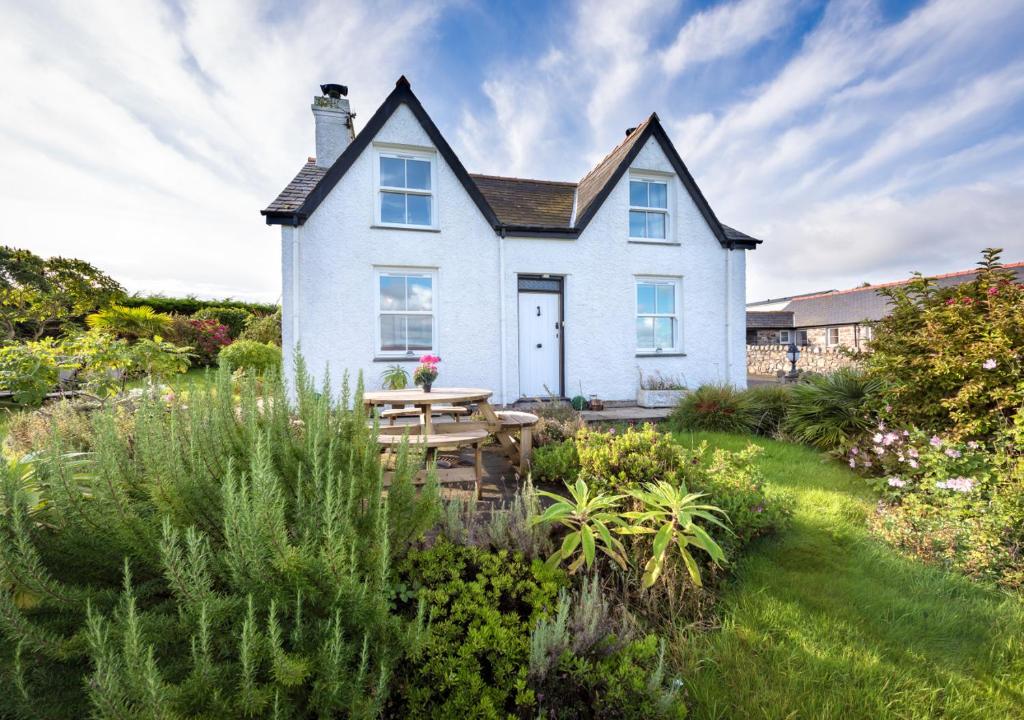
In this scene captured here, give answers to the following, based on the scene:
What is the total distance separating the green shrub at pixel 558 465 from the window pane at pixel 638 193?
7.34 m

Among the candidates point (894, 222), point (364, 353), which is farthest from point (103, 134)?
point (894, 222)

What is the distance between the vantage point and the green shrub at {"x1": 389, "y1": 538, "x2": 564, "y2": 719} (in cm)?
151

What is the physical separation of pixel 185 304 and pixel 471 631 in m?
20.2

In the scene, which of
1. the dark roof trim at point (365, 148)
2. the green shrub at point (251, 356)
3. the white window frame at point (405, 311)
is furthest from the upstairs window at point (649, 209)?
the green shrub at point (251, 356)

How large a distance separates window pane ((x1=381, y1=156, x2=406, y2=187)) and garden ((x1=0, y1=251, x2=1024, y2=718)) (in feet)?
20.6

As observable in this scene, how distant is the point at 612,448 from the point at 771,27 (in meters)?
7.71

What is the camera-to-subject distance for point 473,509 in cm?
255

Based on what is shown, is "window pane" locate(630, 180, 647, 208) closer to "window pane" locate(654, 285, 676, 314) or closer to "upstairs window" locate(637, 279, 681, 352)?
"upstairs window" locate(637, 279, 681, 352)

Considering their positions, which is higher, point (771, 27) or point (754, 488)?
point (771, 27)

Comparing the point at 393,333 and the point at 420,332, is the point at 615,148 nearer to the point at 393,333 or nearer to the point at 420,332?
the point at 420,332

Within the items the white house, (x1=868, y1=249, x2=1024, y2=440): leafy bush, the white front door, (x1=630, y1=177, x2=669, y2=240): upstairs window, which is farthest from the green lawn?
(x1=630, y1=177, x2=669, y2=240): upstairs window

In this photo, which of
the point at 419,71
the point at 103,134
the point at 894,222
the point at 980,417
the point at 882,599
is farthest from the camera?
the point at 894,222

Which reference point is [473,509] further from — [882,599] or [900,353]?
[900,353]

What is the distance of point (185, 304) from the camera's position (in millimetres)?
16969
